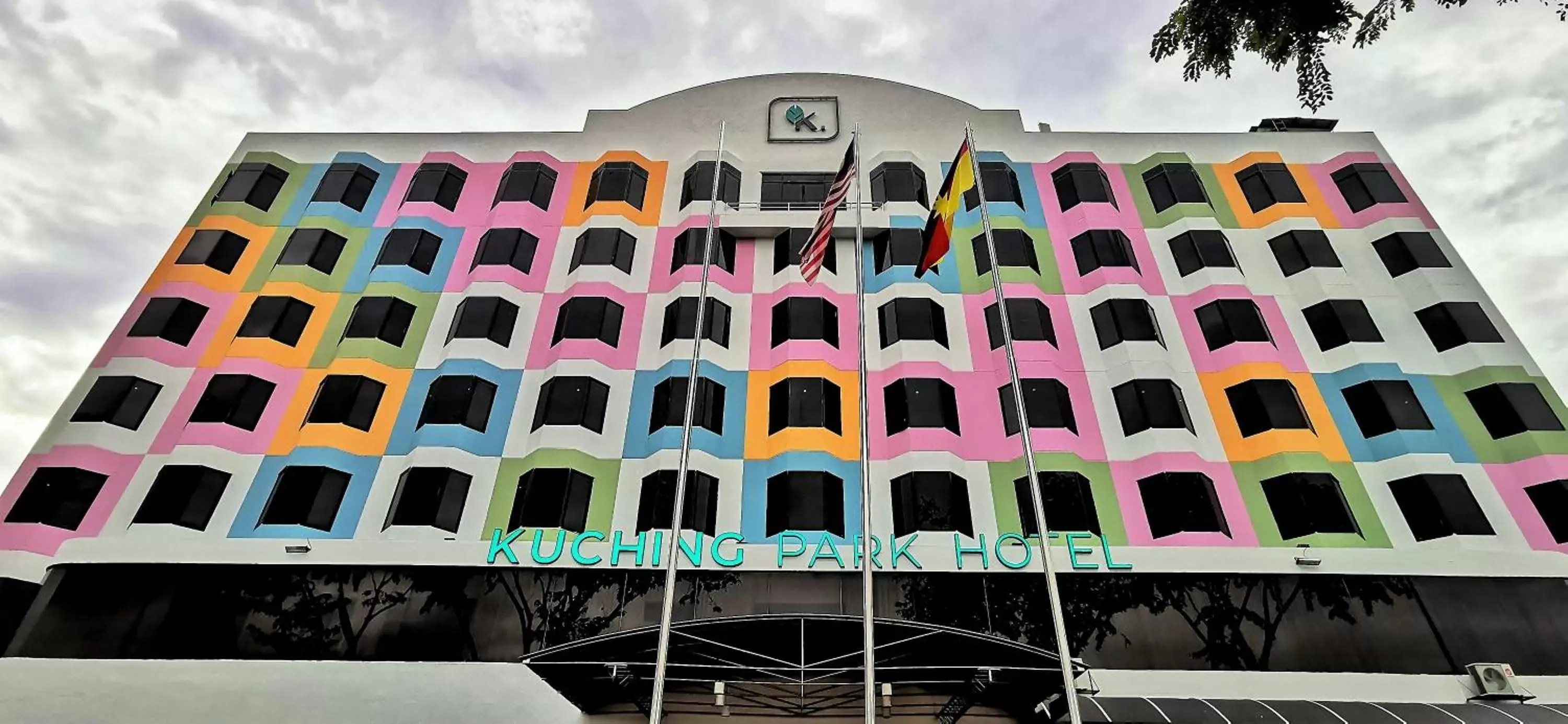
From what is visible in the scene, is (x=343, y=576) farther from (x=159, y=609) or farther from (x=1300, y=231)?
(x=1300, y=231)

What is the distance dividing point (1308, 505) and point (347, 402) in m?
29.1

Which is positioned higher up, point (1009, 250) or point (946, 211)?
point (1009, 250)

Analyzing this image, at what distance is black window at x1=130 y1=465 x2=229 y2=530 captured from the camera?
23016 millimetres

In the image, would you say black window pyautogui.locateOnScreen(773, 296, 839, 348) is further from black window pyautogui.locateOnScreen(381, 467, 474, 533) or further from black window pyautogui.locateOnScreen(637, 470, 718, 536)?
black window pyautogui.locateOnScreen(381, 467, 474, 533)

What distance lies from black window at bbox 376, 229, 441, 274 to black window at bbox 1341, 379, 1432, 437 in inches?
1236

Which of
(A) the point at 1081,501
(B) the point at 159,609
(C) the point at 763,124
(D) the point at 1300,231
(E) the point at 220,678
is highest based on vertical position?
(C) the point at 763,124

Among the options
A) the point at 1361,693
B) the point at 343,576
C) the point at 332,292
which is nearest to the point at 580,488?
the point at 343,576

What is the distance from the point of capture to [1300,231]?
2948 centimetres

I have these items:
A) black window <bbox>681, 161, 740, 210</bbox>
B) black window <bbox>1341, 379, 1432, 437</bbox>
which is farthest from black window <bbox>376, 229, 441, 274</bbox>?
black window <bbox>1341, 379, 1432, 437</bbox>

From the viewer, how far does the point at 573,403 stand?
2586 centimetres

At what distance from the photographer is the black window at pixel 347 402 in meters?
25.3

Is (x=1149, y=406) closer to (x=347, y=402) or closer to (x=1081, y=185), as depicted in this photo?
(x=1081, y=185)

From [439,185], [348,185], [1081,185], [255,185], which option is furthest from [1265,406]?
[255,185]

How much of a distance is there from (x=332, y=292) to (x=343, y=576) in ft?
36.8
